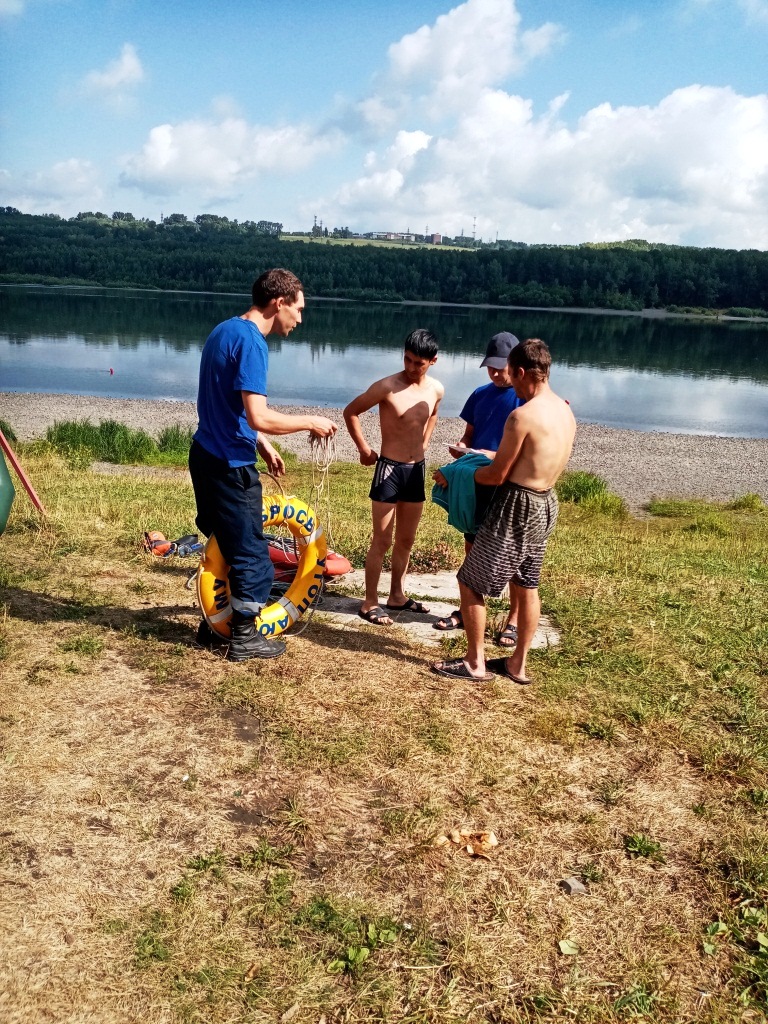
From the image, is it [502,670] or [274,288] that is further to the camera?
[502,670]

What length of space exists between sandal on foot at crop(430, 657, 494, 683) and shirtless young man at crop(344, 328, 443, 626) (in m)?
0.80

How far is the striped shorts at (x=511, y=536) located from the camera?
164 inches

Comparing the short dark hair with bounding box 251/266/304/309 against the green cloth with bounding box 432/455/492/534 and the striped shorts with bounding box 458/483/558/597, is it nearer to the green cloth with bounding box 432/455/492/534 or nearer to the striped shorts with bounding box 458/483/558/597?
the green cloth with bounding box 432/455/492/534

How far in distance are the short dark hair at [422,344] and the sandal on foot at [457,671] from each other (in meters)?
1.85

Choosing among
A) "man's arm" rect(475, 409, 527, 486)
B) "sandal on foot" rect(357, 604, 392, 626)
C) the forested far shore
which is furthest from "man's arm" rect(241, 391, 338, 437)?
the forested far shore

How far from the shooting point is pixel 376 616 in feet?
17.7

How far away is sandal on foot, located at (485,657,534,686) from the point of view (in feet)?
15.0

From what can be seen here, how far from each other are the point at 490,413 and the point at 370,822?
8.69 feet

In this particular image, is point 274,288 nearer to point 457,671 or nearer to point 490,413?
point 490,413

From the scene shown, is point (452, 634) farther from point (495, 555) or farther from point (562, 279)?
point (562, 279)

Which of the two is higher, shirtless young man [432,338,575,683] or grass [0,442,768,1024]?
shirtless young man [432,338,575,683]

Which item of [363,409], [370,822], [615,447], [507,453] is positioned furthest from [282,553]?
[615,447]

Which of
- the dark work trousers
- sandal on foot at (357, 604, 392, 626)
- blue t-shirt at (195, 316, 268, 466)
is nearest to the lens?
blue t-shirt at (195, 316, 268, 466)

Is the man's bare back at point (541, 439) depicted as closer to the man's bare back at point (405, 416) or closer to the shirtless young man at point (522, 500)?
the shirtless young man at point (522, 500)
